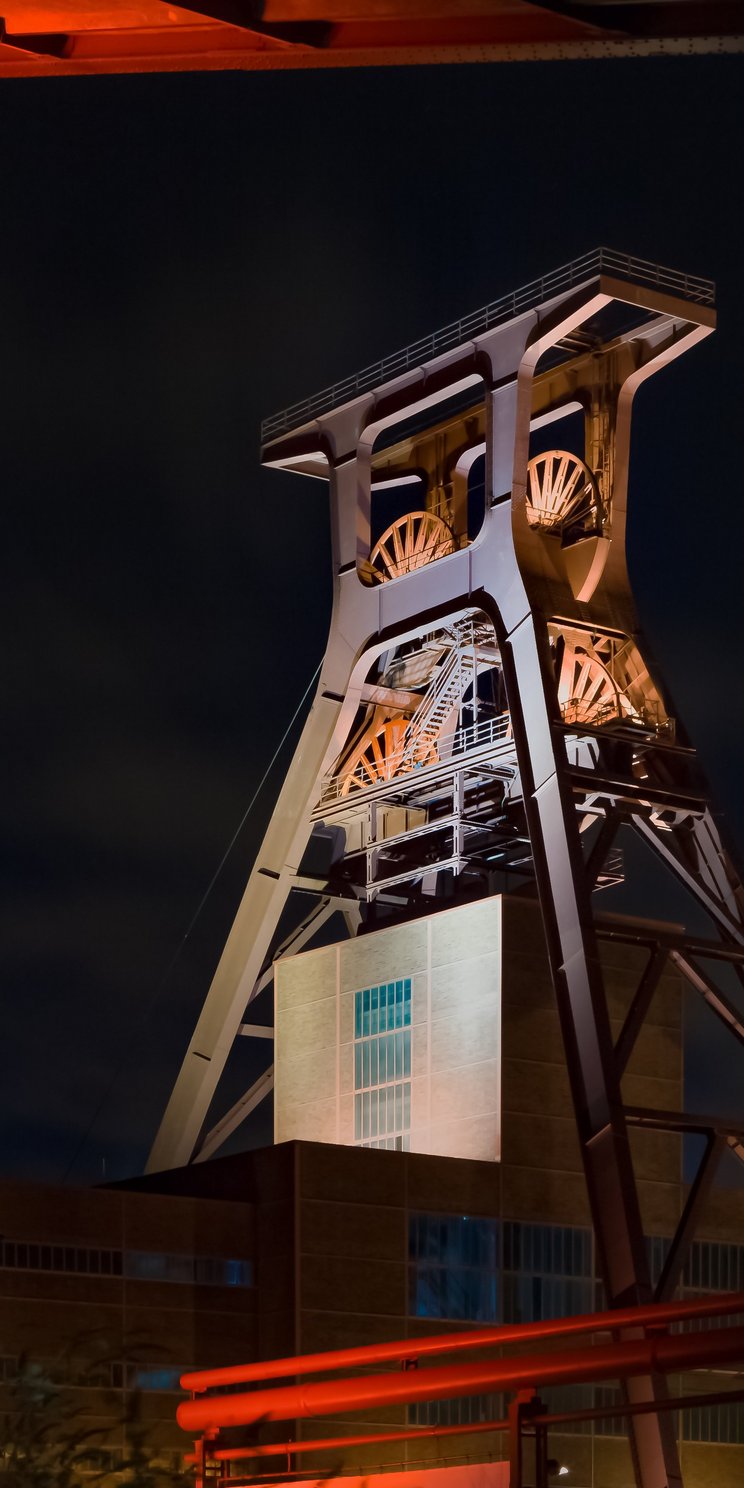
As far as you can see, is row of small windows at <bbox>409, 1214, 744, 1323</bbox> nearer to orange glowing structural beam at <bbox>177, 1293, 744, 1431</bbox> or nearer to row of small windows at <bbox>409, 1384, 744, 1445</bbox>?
row of small windows at <bbox>409, 1384, 744, 1445</bbox>

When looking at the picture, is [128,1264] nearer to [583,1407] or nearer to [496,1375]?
[583,1407]

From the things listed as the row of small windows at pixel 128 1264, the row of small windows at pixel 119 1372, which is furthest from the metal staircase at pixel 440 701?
the row of small windows at pixel 119 1372

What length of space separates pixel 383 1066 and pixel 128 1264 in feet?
21.5

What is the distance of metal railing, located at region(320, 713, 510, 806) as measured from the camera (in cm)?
4266

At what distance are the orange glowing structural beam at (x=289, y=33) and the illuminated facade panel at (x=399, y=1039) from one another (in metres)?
33.2

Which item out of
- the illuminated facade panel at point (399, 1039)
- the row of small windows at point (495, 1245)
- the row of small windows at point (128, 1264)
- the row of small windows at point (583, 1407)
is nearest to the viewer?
the row of small windows at point (128, 1264)

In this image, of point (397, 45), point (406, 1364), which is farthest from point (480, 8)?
point (406, 1364)

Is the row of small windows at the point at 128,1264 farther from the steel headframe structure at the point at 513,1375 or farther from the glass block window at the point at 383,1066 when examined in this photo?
the steel headframe structure at the point at 513,1375

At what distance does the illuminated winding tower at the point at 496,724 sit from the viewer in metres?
38.2

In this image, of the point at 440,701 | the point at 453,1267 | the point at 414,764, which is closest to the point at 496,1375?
the point at 453,1267

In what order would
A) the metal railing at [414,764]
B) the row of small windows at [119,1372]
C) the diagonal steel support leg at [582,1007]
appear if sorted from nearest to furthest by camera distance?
1. the diagonal steel support leg at [582,1007]
2. the row of small windows at [119,1372]
3. the metal railing at [414,764]

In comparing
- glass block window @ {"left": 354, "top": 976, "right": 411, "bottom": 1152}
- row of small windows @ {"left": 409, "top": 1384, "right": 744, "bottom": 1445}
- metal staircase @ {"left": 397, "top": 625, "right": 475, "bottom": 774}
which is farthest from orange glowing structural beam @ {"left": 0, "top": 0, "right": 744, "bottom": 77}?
glass block window @ {"left": 354, "top": 976, "right": 411, "bottom": 1152}

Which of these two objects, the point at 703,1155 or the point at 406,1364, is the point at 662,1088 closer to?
the point at 703,1155

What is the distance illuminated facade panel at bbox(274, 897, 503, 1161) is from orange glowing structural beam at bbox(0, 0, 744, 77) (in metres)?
33.2
